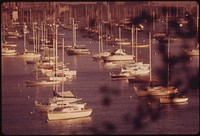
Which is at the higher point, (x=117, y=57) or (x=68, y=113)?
(x=117, y=57)

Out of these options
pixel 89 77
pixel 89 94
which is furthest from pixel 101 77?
pixel 89 94

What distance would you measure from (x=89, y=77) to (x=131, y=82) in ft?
4.67

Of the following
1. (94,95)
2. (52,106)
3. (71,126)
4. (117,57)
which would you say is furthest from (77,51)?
(71,126)

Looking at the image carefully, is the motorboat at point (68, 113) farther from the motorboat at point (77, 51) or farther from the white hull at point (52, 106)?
the motorboat at point (77, 51)

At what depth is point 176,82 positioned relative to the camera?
1.46 m

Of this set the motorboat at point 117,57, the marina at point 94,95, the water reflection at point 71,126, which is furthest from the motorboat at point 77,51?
the water reflection at point 71,126

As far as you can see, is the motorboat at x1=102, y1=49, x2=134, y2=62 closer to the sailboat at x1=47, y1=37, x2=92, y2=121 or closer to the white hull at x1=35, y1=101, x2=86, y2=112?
the white hull at x1=35, y1=101, x2=86, y2=112

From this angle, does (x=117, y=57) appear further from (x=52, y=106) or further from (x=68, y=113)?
(x=68, y=113)

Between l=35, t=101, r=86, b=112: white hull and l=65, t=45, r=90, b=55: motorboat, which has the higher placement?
l=65, t=45, r=90, b=55: motorboat

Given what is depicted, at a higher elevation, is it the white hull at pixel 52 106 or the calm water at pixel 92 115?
the white hull at pixel 52 106

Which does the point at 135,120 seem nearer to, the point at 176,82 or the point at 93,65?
the point at 176,82

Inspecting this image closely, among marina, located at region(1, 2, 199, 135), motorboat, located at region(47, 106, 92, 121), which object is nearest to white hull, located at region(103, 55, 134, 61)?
marina, located at region(1, 2, 199, 135)

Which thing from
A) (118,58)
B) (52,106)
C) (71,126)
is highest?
(118,58)

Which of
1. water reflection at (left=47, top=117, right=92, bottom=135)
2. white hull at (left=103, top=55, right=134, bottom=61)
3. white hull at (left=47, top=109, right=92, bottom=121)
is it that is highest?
white hull at (left=103, top=55, right=134, bottom=61)
